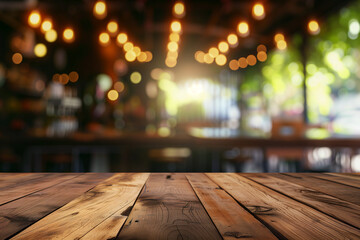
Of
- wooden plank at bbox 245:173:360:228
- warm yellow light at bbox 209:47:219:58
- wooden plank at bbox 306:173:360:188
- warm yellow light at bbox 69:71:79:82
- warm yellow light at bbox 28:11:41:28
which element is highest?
warm yellow light at bbox 209:47:219:58

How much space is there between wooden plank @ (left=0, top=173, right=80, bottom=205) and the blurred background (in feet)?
7.12

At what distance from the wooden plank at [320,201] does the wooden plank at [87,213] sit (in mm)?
600

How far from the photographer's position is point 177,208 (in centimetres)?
97

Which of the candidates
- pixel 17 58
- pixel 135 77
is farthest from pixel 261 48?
pixel 17 58

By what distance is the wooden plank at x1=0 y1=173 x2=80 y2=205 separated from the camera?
3.76ft

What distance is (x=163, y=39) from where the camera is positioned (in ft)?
35.7

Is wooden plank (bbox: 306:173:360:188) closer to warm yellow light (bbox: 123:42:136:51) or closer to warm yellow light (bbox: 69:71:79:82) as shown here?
warm yellow light (bbox: 123:42:136:51)

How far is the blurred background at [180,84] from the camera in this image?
4145 millimetres

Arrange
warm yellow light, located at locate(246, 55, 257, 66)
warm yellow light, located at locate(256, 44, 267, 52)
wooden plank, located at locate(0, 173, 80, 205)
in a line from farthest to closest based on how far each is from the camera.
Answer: warm yellow light, located at locate(246, 55, 257, 66) < warm yellow light, located at locate(256, 44, 267, 52) < wooden plank, located at locate(0, 173, 80, 205)

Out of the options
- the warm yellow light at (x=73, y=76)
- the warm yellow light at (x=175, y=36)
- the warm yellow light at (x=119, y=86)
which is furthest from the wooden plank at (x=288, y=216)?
the warm yellow light at (x=119, y=86)

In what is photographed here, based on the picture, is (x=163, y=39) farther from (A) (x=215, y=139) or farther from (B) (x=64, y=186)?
(B) (x=64, y=186)

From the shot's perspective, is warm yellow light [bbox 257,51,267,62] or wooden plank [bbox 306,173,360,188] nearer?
wooden plank [bbox 306,173,360,188]

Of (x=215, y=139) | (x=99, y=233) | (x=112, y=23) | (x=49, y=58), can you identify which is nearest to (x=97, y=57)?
(x=49, y=58)

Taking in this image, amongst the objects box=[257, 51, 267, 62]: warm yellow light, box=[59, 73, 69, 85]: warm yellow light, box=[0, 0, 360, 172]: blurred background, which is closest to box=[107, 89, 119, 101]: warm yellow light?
box=[0, 0, 360, 172]: blurred background
